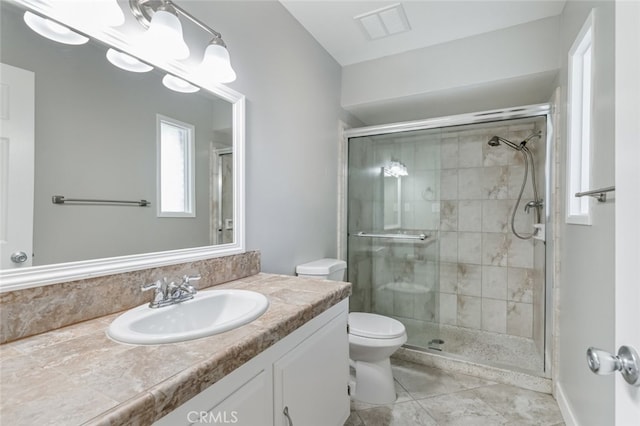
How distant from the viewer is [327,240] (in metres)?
2.41

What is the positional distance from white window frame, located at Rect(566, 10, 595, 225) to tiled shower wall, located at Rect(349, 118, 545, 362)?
0.69 metres

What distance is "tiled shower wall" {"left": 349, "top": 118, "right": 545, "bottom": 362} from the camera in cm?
251

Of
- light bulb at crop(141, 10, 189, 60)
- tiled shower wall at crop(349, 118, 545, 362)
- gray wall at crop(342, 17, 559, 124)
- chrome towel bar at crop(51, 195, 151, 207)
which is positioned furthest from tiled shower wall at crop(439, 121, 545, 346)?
chrome towel bar at crop(51, 195, 151, 207)

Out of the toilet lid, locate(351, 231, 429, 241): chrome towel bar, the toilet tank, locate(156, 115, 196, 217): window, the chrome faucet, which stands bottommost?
the toilet lid

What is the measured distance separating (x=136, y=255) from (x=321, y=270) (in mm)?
1134

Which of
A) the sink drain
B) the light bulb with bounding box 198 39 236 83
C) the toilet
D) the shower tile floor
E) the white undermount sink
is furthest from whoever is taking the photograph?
the sink drain

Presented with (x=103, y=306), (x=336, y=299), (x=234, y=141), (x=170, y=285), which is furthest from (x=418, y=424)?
(x=234, y=141)

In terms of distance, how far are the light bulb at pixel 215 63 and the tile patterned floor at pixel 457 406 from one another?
1953mm

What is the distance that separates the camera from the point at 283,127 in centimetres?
187

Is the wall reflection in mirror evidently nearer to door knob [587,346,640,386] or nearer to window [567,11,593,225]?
door knob [587,346,640,386]

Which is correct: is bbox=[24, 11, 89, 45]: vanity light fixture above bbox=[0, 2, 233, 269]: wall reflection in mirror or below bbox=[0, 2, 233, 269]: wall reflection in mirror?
above

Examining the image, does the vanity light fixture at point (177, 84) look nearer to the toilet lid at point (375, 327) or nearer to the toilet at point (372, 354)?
the toilet at point (372, 354)
